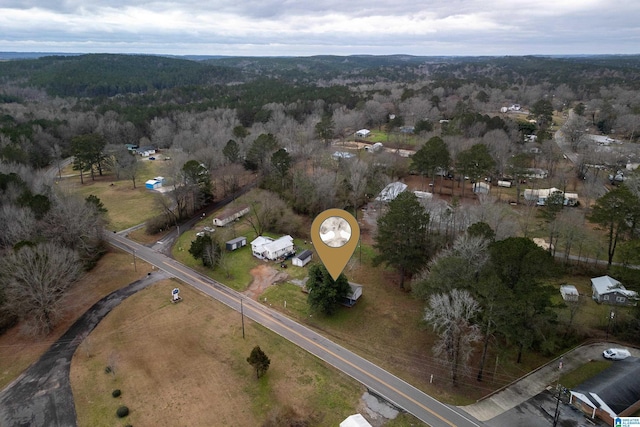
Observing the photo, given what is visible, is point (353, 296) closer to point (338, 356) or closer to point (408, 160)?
point (338, 356)

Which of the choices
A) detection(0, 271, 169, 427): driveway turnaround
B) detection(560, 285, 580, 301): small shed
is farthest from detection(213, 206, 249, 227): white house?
detection(560, 285, 580, 301): small shed

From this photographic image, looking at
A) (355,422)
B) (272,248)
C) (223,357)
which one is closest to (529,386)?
(355,422)

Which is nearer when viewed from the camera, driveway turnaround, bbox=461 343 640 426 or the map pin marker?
driveway turnaround, bbox=461 343 640 426

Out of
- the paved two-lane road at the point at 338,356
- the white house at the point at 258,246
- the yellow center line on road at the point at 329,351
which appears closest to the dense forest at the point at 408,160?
the white house at the point at 258,246

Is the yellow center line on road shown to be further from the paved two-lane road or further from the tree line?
the tree line

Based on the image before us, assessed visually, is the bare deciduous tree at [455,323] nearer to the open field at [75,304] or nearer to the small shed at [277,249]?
the small shed at [277,249]
